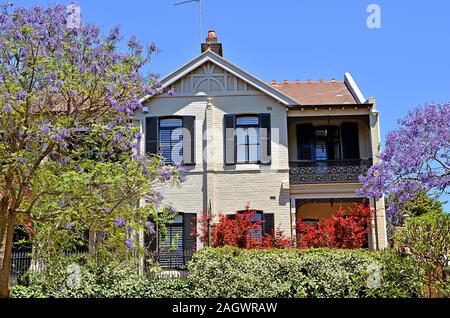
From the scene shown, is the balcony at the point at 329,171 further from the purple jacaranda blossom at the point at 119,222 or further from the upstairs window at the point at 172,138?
the purple jacaranda blossom at the point at 119,222

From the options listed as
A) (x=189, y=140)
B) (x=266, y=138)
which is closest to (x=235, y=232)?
(x=266, y=138)

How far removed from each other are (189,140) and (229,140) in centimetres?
155

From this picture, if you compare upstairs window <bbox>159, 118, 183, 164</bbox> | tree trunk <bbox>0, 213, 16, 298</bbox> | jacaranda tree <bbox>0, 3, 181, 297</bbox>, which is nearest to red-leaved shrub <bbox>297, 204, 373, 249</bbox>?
upstairs window <bbox>159, 118, 183, 164</bbox>

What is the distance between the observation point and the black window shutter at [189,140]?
22672mm

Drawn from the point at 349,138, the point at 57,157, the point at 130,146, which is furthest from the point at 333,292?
the point at 349,138

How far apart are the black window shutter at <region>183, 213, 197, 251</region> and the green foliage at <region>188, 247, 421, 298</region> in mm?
5626

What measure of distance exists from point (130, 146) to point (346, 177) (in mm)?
A: 11321

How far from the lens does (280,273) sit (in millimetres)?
15953

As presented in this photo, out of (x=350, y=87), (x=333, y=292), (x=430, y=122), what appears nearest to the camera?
(x=333, y=292)

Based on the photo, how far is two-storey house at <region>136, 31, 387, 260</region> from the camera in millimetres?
22438

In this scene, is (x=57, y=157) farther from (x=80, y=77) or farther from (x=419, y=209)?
(x=419, y=209)
